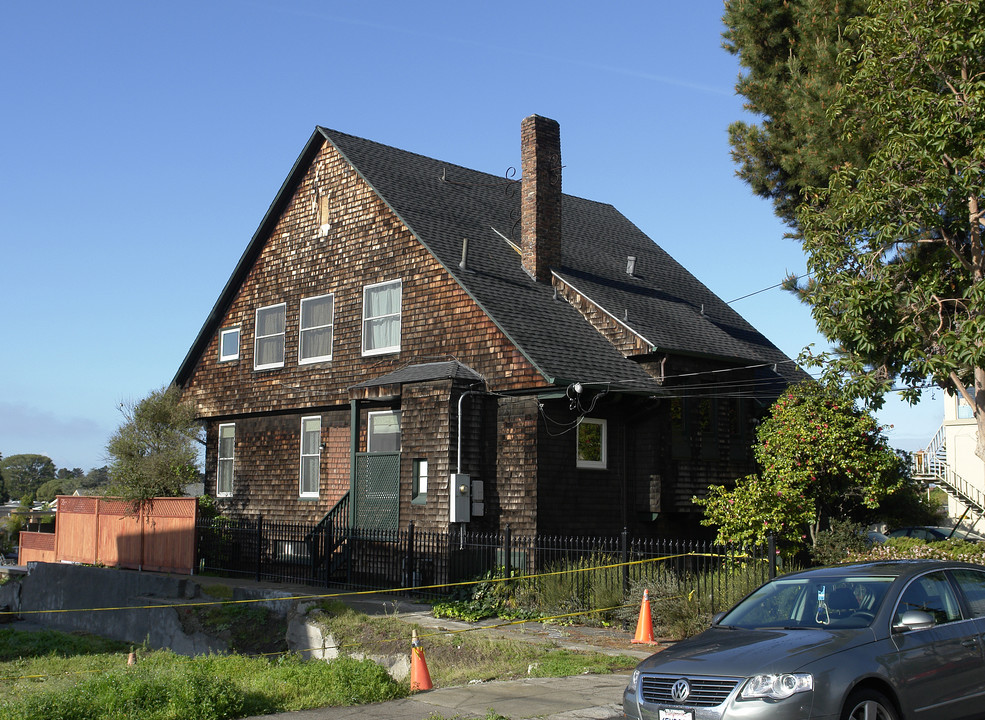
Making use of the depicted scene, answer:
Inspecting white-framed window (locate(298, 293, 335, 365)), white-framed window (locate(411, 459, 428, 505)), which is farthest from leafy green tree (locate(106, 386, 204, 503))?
white-framed window (locate(411, 459, 428, 505))

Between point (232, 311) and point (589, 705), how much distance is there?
1856cm

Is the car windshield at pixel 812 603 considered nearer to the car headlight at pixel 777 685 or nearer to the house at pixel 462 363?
the car headlight at pixel 777 685

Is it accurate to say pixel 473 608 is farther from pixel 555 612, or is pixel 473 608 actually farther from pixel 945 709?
pixel 945 709

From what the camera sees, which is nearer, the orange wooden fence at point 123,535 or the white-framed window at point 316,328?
the orange wooden fence at point 123,535

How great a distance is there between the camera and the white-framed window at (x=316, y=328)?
893 inches

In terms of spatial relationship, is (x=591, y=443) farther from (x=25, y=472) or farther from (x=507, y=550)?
(x=25, y=472)

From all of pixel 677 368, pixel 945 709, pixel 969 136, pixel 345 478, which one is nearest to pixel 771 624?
pixel 945 709

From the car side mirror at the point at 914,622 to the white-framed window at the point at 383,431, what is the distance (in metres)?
13.5

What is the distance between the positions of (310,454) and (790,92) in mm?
13095

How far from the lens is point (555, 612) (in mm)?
15039

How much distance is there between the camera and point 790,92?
17.9m

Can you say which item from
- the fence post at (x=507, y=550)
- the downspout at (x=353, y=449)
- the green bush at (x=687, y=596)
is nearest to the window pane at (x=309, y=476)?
the downspout at (x=353, y=449)

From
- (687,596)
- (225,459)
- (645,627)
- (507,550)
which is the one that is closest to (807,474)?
(687,596)

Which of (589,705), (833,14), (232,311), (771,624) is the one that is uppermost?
(833,14)
